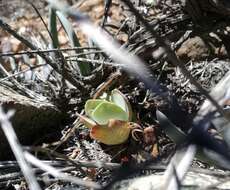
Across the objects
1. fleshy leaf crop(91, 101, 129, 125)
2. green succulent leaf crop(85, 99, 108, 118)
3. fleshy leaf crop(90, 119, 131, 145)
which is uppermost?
green succulent leaf crop(85, 99, 108, 118)

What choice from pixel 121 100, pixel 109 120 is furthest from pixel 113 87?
pixel 109 120

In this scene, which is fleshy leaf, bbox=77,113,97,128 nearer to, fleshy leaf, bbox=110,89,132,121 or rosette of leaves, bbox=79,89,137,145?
rosette of leaves, bbox=79,89,137,145

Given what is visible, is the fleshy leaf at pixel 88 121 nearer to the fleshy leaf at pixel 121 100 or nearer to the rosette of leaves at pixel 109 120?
the rosette of leaves at pixel 109 120

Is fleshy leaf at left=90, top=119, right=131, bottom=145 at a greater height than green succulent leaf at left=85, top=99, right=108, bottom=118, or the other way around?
green succulent leaf at left=85, top=99, right=108, bottom=118

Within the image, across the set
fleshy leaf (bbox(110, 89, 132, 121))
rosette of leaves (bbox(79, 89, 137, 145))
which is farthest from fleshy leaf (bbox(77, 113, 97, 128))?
fleshy leaf (bbox(110, 89, 132, 121))

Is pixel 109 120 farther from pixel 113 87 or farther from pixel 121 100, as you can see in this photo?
pixel 113 87

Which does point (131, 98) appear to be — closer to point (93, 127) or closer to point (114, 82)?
point (114, 82)

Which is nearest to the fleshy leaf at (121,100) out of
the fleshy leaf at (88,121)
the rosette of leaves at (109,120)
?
the rosette of leaves at (109,120)
